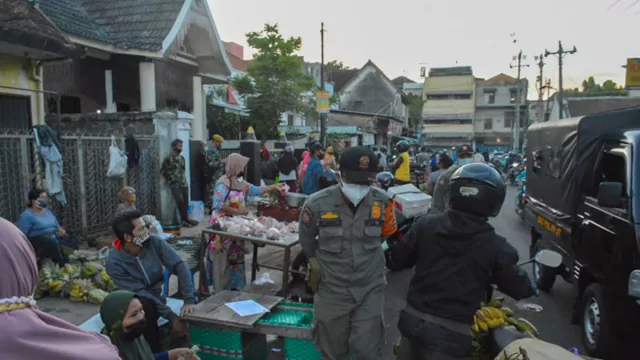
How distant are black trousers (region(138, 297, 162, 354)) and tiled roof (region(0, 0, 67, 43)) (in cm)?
489

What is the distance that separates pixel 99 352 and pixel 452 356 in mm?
1813

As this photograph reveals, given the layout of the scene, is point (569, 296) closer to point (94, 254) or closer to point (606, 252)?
point (606, 252)

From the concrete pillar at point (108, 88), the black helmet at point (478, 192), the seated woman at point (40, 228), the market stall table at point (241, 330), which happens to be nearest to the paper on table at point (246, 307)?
the market stall table at point (241, 330)

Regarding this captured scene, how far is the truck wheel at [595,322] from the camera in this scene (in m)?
3.77

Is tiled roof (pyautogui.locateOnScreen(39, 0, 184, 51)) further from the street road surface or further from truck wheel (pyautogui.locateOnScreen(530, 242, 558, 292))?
truck wheel (pyautogui.locateOnScreen(530, 242, 558, 292))

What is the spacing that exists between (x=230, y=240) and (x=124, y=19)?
31.6ft

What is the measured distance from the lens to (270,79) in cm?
1861

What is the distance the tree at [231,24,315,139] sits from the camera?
725 inches

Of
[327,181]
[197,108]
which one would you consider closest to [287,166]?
[197,108]

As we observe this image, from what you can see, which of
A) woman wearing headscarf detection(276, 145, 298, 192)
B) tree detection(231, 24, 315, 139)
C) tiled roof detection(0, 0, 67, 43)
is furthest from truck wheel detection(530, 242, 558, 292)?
tree detection(231, 24, 315, 139)

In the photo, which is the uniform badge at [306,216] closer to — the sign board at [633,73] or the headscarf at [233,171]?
the headscarf at [233,171]

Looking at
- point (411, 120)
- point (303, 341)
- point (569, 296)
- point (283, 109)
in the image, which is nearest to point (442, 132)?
point (411, 120)

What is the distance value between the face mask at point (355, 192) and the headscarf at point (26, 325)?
78.5 inches

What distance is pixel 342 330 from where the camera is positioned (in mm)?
3066
